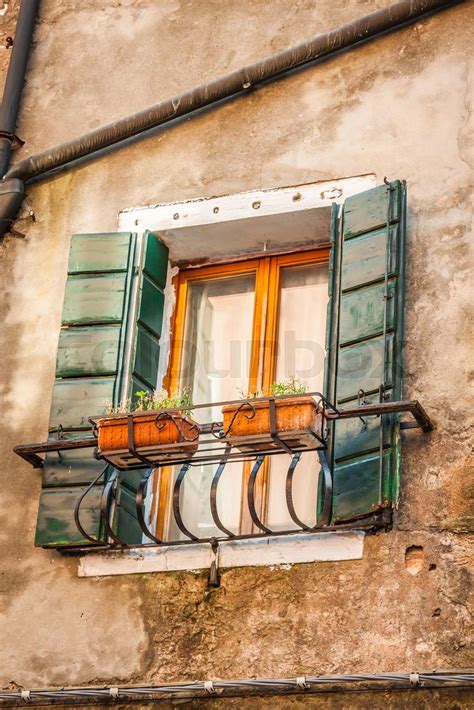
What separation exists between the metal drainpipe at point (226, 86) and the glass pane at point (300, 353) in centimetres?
104

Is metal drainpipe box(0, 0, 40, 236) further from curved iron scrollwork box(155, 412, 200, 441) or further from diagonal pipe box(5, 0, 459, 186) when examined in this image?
curved iron scrollwork box(155, 412, 200, 441)

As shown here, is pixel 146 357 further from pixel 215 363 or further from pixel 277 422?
pixel 277 422

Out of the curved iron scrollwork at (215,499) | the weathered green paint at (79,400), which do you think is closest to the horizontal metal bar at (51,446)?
the weathered green paint at (79,400)

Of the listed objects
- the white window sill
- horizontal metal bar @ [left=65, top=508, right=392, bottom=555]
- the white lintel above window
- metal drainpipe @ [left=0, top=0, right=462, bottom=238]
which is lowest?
the white window sill

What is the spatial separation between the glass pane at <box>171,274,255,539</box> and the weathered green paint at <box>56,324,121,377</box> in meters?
0.44

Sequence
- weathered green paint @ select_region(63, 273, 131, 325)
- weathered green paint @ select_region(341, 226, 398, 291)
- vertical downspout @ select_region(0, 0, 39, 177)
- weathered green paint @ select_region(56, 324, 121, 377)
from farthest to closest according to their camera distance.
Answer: vertical downspout @ select_region(0, 0, 39, 177), weathered green paint @ select_region(63, 273, 131, 325), weathered green paint @ select_region(56, 324, 121, 377), weathered green paint @ select_region(341, 226, 398, 291)

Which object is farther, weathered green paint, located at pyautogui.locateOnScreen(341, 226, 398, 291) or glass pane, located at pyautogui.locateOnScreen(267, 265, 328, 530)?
glass pane, located at pyautogui.locateOnScreen(267, 265, 328, 530)

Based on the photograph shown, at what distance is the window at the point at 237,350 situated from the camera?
6676mm

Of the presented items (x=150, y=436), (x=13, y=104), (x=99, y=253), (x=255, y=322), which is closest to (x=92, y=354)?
(x=99, y=253)

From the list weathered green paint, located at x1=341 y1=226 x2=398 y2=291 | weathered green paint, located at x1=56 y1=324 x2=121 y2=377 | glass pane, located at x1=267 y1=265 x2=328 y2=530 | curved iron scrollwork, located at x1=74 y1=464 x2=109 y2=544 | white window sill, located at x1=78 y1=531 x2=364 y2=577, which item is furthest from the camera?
weathered green paint, located at x1=56 y1=324 x2=121 y2=377

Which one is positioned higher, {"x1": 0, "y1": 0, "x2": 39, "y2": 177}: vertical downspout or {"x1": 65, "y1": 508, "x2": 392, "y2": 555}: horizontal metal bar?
{"x1": 0, "y1": 0, "x2": 39, "y2": 177}: vertical downspout

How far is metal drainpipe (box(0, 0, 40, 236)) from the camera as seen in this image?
8.09 m

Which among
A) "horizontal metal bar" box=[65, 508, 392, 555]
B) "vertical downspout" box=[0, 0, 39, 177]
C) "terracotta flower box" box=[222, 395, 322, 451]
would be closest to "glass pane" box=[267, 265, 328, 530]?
"horizontal metal bar" box=[65, 508, 392, 555]

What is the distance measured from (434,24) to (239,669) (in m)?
3.41
